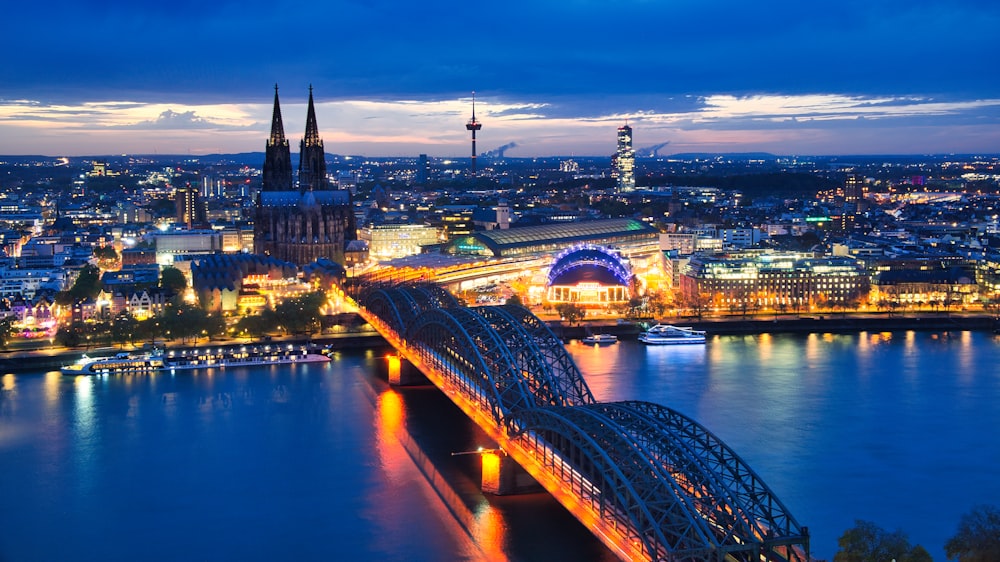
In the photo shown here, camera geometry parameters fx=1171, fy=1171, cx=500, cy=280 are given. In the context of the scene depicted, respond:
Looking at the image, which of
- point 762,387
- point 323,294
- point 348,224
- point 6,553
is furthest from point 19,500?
point 348,224

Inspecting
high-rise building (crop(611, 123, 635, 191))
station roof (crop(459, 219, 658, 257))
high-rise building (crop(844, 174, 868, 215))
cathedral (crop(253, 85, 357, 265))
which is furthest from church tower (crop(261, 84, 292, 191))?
high-rise building (crop(611, 123, 635, 191))

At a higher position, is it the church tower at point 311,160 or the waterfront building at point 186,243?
the church tower at point 311,160

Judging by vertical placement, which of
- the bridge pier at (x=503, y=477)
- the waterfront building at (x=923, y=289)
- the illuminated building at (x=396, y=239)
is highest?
the illuminated building at (x=396, y=239)

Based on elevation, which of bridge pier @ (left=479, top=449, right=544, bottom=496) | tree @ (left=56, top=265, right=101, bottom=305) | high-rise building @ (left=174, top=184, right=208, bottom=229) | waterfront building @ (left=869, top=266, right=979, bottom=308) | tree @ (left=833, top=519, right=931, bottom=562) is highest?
high-rise building @ (left=174, top=184, right=208, bottom=229)

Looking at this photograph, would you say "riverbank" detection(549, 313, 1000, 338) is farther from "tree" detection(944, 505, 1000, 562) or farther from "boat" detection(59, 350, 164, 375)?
"tree" detection(944, 505, 1000, 562)

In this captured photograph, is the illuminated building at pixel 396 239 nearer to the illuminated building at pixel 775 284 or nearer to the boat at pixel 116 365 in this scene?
the illuminated building at pixel 775 284

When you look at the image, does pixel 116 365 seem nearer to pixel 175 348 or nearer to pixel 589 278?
pixel 175 348

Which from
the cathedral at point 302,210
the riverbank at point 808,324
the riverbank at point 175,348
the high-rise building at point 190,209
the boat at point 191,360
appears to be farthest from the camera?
the high-rise building at point 190,209

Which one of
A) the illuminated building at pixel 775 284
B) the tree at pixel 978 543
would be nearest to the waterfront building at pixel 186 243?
the illuminated building at pixel 775 284
